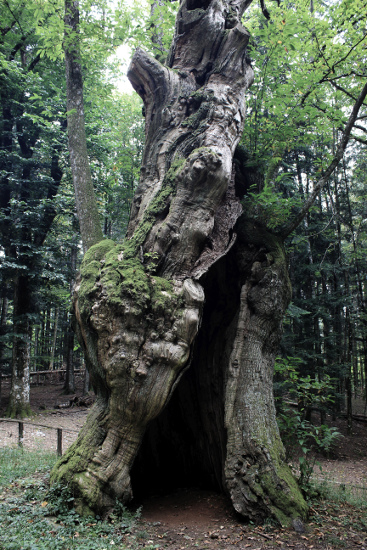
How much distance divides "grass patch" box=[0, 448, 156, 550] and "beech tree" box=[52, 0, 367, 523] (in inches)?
6.9

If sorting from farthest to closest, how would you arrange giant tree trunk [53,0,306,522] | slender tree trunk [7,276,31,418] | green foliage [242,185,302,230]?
slender tree trunk [7,276,31,418] < green foliage [242,185,302,230] < giant tree trunk [53,0,306,522]

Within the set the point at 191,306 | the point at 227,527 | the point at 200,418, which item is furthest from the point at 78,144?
the point at 227,527

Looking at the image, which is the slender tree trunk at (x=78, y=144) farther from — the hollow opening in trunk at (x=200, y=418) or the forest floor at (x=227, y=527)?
the forest floor at (x=227, y=527)

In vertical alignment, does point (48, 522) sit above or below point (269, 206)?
below

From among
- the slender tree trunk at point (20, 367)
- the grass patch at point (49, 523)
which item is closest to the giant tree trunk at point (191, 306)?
the grass patch at point (49, 523)

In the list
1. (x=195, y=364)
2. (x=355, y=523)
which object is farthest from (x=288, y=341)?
(x=355, y=523)

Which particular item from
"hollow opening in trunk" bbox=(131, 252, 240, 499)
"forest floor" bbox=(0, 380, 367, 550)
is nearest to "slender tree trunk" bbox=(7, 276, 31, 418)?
"hollow opening in trunk" bbox=(131, 252, 240, 499)

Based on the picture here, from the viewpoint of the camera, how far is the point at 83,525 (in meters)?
3.65

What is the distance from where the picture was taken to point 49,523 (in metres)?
3.62

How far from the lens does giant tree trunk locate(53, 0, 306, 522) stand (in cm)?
414

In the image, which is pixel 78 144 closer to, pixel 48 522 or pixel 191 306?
pixel 191 306

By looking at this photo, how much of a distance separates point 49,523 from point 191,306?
107 inches

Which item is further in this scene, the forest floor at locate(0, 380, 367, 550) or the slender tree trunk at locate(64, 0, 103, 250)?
the slender tree trunk at locate(64, 0, 103, 250)

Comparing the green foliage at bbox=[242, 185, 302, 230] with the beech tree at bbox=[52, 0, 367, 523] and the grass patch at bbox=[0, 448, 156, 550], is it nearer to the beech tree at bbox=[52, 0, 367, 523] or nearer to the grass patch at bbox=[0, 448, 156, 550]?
the beech tree at bbox=[52, 0, 367, 523]
